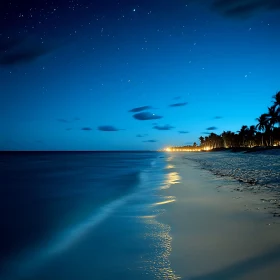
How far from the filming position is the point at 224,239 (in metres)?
5.23

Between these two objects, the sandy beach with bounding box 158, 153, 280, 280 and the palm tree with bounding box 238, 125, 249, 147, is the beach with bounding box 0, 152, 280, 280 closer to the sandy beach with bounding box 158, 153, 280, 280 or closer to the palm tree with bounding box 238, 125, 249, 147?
the sandy beach with bounding box 158, 153, 280, 280

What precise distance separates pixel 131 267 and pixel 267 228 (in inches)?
127

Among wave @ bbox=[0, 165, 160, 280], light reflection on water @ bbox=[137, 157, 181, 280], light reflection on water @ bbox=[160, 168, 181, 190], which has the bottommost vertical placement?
wave @ bbox=[0, 165, 160, 280]

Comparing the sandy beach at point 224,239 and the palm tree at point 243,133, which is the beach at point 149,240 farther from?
the palm tree at point 243,133

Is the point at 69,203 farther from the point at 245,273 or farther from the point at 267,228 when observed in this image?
the point at 245,273

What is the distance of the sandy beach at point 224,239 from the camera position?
3.92 m

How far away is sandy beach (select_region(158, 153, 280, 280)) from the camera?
3.92 meters

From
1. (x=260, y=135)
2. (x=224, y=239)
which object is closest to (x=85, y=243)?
(x=224, y=239)

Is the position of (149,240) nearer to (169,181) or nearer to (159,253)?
(159,253)

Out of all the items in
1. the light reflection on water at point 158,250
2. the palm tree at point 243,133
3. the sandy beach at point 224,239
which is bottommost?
the sandy beach at point 224,239

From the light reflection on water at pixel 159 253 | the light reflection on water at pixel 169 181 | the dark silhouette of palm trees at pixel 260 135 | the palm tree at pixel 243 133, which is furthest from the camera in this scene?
the palm tree at pixel 243 133

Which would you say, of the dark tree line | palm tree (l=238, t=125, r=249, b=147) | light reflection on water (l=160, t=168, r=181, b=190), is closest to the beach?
light reflection on water (l=160, t=168, r=181, b=190)

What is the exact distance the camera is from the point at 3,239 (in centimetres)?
625

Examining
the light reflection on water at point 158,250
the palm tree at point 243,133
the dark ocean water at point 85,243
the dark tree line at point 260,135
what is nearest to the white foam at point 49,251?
the dark ocean water at point 85,243
